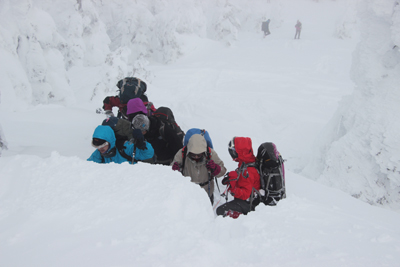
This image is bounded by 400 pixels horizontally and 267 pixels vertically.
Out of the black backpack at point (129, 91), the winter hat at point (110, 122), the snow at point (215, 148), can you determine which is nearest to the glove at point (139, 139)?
the winter hat at point (110, 122)

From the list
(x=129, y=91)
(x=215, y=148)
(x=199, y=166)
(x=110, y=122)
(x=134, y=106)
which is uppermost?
(x=129, y=91)

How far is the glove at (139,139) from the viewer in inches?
130

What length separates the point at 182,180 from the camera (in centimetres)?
227

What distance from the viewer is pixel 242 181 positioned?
3156 millimetres

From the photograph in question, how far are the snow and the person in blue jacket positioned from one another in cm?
70

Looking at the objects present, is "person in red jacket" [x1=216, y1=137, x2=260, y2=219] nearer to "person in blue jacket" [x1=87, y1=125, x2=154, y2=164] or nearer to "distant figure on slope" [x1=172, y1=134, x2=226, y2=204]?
"distant figure on slope" [x1=172, y1=134, x2=226, y2=204]

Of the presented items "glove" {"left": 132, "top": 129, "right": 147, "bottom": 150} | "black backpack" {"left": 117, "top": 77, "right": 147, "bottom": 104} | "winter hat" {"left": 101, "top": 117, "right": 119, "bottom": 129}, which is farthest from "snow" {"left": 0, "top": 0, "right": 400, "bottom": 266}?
"black backpack" {"left": 117, "top": 77, "right": 147, "bottom": 104}

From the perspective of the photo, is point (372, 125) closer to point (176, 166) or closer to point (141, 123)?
point (176, 166)

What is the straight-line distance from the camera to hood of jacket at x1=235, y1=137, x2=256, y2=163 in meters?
3.24

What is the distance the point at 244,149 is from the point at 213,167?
48cm

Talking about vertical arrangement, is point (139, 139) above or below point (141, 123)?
below

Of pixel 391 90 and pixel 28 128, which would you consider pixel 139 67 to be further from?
pixel 391 90

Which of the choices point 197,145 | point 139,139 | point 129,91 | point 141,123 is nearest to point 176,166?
point 197,145

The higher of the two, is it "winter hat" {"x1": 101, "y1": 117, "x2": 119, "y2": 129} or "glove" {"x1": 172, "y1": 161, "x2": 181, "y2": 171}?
"winter hat" {"x1": 101, "y1": 117, "x2": 119, "y2": 129}
